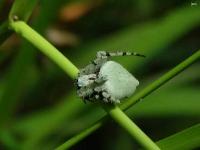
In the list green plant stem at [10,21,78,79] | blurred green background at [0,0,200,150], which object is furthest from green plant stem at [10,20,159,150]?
blurred green background at [0,0,200,150]

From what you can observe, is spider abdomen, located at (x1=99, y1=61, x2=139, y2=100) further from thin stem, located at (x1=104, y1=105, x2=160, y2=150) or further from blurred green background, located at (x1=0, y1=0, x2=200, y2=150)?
blurred green background, located at (x1=0, y1=0, x2=200, y2=150)

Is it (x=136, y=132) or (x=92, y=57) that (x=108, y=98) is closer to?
(x=136, y=132)

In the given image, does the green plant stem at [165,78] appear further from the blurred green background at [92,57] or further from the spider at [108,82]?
the blurred green background at [92,57]

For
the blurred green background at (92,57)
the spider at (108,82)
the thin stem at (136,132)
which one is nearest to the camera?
the thin stem at (136,132)

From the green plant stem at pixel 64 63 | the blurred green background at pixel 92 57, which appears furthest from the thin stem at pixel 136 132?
the blurred green background at pixel 92 57

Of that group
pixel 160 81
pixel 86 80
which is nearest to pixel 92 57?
pixel 86 80

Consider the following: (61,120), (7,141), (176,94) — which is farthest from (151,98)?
(7,141)

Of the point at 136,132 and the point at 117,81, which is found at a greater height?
the point at 117,81
